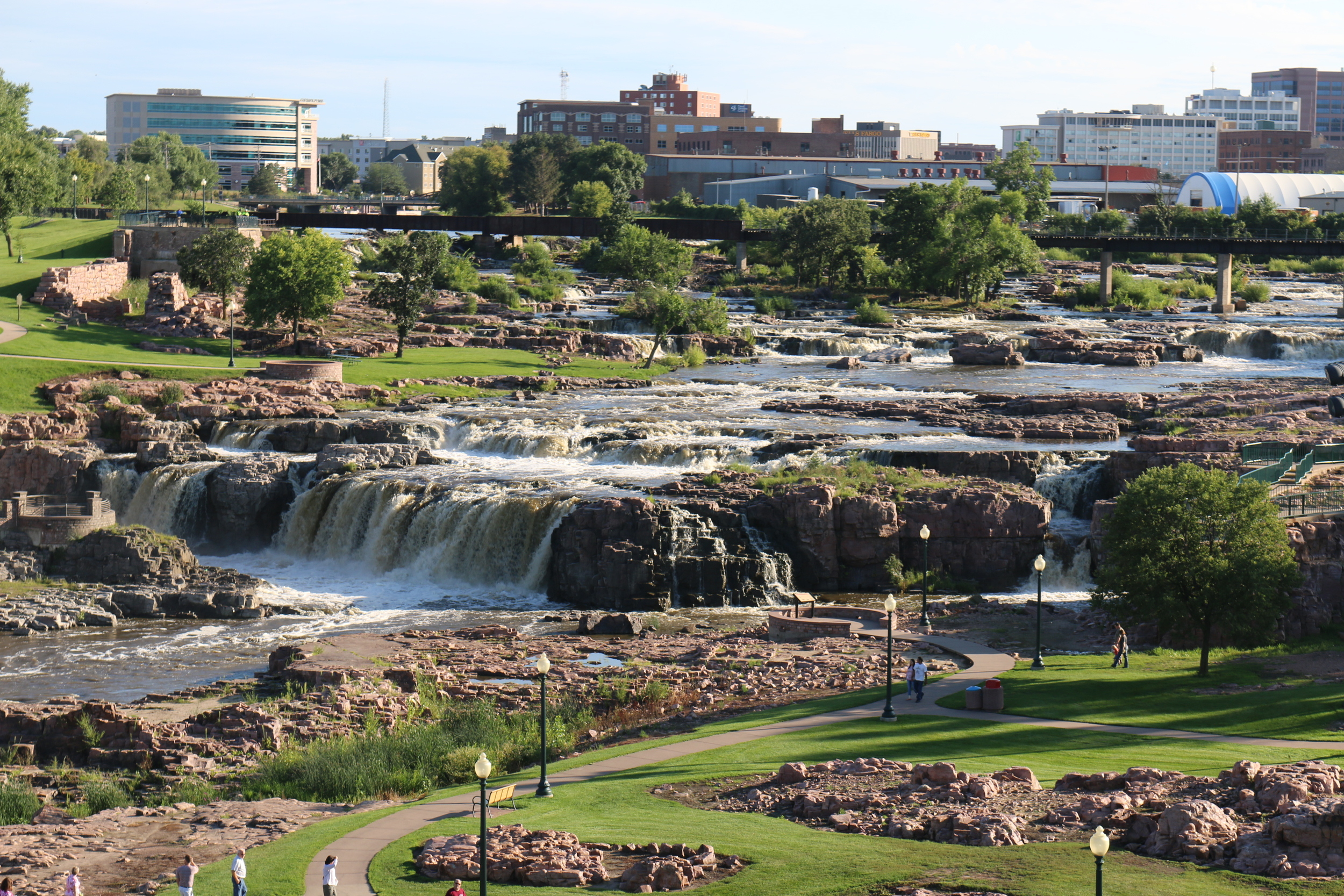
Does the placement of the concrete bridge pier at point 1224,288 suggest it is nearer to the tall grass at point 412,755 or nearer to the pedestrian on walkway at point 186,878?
the tall grass at point 412,755

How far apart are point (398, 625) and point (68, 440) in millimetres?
26231

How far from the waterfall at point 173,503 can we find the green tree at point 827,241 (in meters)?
73.3

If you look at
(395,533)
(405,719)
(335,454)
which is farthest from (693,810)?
(335,454)

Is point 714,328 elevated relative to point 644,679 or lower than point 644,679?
elevated

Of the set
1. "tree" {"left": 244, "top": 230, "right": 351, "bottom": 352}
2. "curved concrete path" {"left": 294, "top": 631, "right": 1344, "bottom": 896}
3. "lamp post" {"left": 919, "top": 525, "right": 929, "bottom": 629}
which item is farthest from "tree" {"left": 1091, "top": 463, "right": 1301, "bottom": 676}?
"tree" {"left": 244, "top": 230, "right": 351, "bottom": 352}

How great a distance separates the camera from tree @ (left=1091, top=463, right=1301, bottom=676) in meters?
37.3

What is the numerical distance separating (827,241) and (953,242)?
402 inches

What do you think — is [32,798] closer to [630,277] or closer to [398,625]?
[398,625]

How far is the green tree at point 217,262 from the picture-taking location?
90750mm

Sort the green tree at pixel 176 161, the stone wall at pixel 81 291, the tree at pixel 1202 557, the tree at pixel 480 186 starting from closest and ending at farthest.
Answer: the tree at pixel 1202 557, the stone wall at pixel 81 291, the green tree at pixel 176 161, the tree at pixel 480 186

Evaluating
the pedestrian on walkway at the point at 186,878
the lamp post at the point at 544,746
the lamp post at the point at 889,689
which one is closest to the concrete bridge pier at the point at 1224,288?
the lamp post at the point at 889,689

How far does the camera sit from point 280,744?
35469mm

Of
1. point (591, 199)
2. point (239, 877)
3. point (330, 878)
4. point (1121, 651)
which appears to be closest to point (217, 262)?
point (1121, 651)

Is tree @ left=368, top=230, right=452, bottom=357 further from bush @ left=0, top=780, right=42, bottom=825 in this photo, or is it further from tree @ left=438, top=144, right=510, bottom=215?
tree @ left=438, top=144, right=510, bottom=215
